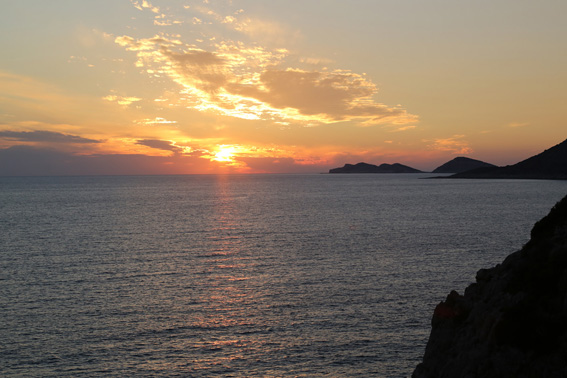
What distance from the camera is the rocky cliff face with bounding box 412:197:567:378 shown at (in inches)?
699

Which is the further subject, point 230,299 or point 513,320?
point 230,299

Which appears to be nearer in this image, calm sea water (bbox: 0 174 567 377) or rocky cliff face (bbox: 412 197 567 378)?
rocky cliff face (bbox: 412 197 567 378)

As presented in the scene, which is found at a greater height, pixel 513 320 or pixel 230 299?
pixel 513 320

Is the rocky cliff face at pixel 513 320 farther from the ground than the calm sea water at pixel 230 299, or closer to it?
farther from the ground

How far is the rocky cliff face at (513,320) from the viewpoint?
699 inches

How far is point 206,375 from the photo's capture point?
27.8 metres

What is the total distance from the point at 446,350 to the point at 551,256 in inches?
286

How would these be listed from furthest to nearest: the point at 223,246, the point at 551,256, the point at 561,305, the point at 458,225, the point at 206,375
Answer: the point at 458,225, the point at 223,246, the point at 206,375, the point at 551,256, the point at 561,305

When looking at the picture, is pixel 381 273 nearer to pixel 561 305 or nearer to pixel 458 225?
pixel 561 305

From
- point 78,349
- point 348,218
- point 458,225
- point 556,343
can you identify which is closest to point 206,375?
point 78,349

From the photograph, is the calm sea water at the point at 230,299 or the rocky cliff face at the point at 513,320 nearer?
the rocky cliff face at the point at 513,320

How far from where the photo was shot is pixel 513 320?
62.8 ft

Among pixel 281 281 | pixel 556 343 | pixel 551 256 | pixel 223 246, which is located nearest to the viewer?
pixel 556 343

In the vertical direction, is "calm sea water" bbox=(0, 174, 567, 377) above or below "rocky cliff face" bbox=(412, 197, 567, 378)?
below
